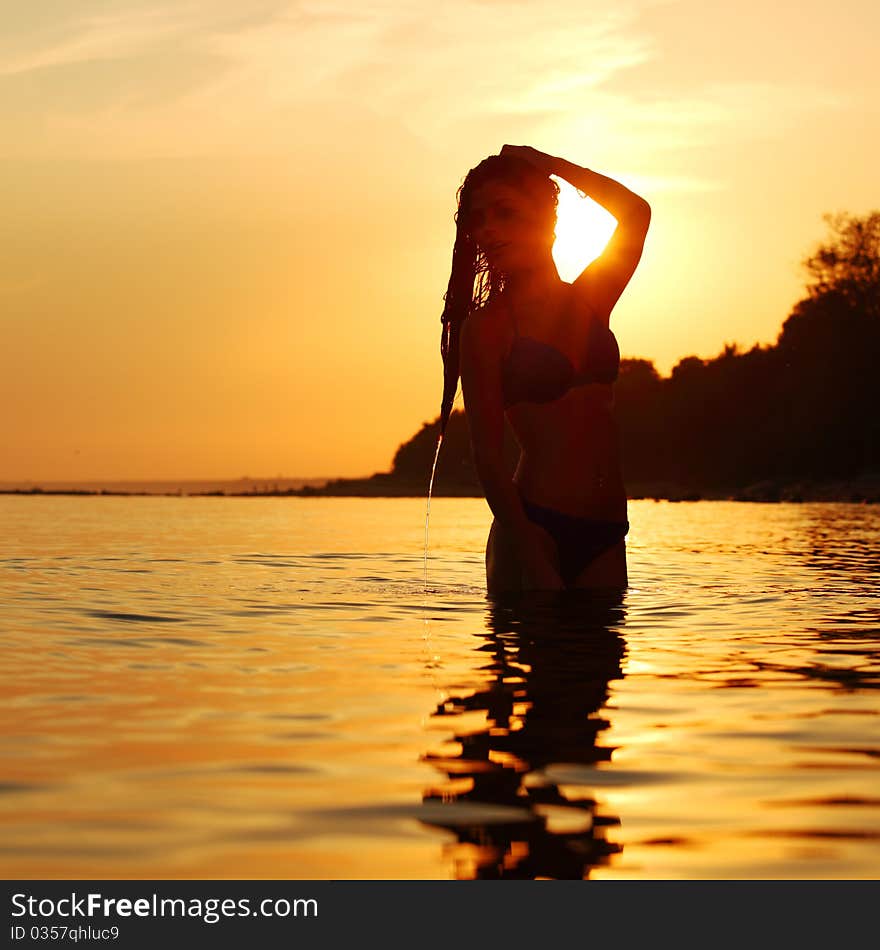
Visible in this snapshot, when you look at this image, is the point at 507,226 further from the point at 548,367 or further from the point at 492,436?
the point at 492,436

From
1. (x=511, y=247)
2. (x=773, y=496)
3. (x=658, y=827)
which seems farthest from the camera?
(x=773, y=496)

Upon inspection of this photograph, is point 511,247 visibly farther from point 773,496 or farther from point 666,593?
point 773,496

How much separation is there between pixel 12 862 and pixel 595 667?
355cm

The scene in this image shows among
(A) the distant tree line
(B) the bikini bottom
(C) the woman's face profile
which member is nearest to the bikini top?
(C) the woman's face profile

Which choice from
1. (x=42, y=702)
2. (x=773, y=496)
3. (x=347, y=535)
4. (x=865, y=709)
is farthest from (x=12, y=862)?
(x=773, y=496)

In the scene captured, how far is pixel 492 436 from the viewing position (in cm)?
758

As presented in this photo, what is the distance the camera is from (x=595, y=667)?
659 centimetres

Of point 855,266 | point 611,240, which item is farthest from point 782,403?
point 611,240

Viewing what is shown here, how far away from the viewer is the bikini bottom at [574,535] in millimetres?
8039

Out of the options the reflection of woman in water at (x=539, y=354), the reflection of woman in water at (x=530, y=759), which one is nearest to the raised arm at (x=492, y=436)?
the reflection of woman in water at (x=539, y=354)

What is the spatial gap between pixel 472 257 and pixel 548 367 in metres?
0.75

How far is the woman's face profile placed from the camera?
777cm

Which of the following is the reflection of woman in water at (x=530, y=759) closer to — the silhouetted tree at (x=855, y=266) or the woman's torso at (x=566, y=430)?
the woman's torso at (x=566, y=430)

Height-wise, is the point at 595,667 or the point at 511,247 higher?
the point at 511,247
